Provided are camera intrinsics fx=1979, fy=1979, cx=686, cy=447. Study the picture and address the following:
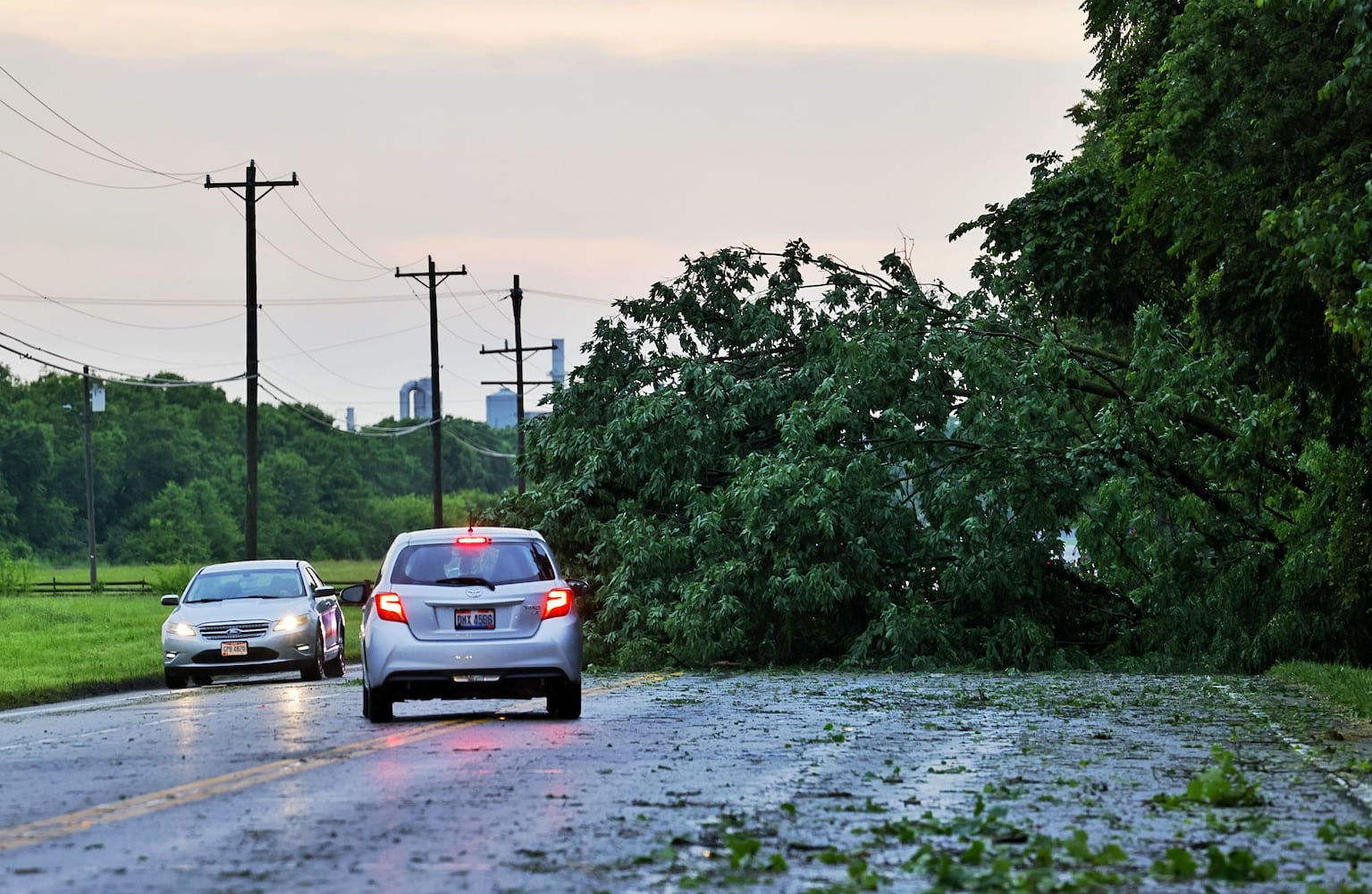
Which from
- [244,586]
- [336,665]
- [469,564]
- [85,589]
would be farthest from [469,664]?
[85,589]

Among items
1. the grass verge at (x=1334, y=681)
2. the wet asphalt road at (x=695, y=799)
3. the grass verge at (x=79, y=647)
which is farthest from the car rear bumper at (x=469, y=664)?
the grass verge at (x=79, y=647)

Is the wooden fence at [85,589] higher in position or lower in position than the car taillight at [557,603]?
higher

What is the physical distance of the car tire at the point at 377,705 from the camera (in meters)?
17.0

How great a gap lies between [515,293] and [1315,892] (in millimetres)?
66309

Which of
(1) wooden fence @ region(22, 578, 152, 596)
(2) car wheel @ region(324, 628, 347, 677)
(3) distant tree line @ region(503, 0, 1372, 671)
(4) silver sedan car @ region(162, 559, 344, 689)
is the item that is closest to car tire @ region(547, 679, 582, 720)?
(3) distant tree line @ region(503, 0, 1372, 671)

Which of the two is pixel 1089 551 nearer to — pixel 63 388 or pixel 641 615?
pixel 641 615

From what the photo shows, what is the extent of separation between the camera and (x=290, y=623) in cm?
2712

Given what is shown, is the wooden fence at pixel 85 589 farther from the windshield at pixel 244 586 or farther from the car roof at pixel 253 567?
the windshield at pixel 244 586

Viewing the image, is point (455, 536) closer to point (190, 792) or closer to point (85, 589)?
point (190, 792)

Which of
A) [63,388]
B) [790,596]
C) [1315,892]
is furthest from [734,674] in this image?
[63,388]

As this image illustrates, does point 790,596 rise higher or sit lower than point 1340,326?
lower

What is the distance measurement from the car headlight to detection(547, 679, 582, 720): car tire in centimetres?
1068

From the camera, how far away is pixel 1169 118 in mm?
16781

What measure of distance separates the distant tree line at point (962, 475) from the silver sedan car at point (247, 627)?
418 centimetres
